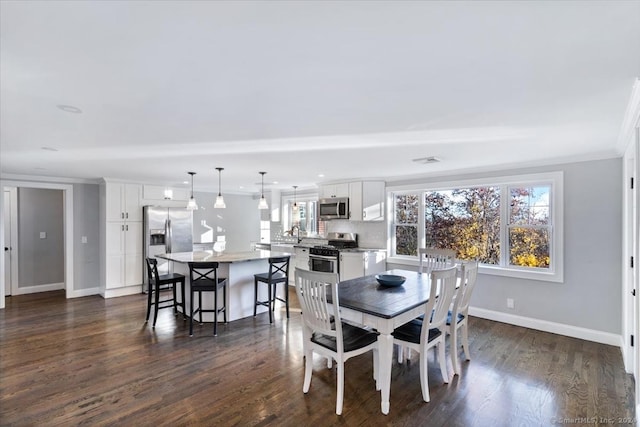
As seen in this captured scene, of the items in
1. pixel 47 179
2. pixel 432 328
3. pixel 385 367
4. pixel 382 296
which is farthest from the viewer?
pixel 47 179

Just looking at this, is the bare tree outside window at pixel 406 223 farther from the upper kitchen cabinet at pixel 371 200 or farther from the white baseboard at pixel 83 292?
the white baseboard at pixel 83 292

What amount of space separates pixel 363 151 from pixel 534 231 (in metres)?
2.75

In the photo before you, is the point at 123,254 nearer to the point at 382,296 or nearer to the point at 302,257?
the point at 302,257

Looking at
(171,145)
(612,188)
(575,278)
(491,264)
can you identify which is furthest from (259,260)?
(612,188)

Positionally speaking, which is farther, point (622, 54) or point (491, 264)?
point (491, 264)

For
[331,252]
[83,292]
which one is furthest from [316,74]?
[83,292]

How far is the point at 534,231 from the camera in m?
4.26

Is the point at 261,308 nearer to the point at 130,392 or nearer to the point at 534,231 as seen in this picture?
the point at 130,392

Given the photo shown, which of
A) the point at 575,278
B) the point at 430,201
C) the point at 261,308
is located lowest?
the point at 261,308

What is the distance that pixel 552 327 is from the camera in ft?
13.1

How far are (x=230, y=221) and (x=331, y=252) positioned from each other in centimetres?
324

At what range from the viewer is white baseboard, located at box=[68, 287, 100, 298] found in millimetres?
5696

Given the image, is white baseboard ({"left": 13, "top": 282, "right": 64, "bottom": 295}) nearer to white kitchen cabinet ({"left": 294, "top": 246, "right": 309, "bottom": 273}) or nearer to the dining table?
white kitchen cabinet ({"left": 294, "top": 246, "right": 309, "bottom": 273})

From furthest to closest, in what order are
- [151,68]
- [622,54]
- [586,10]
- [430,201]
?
[430,201]
[151,68]
[622,54]
[586,10]
